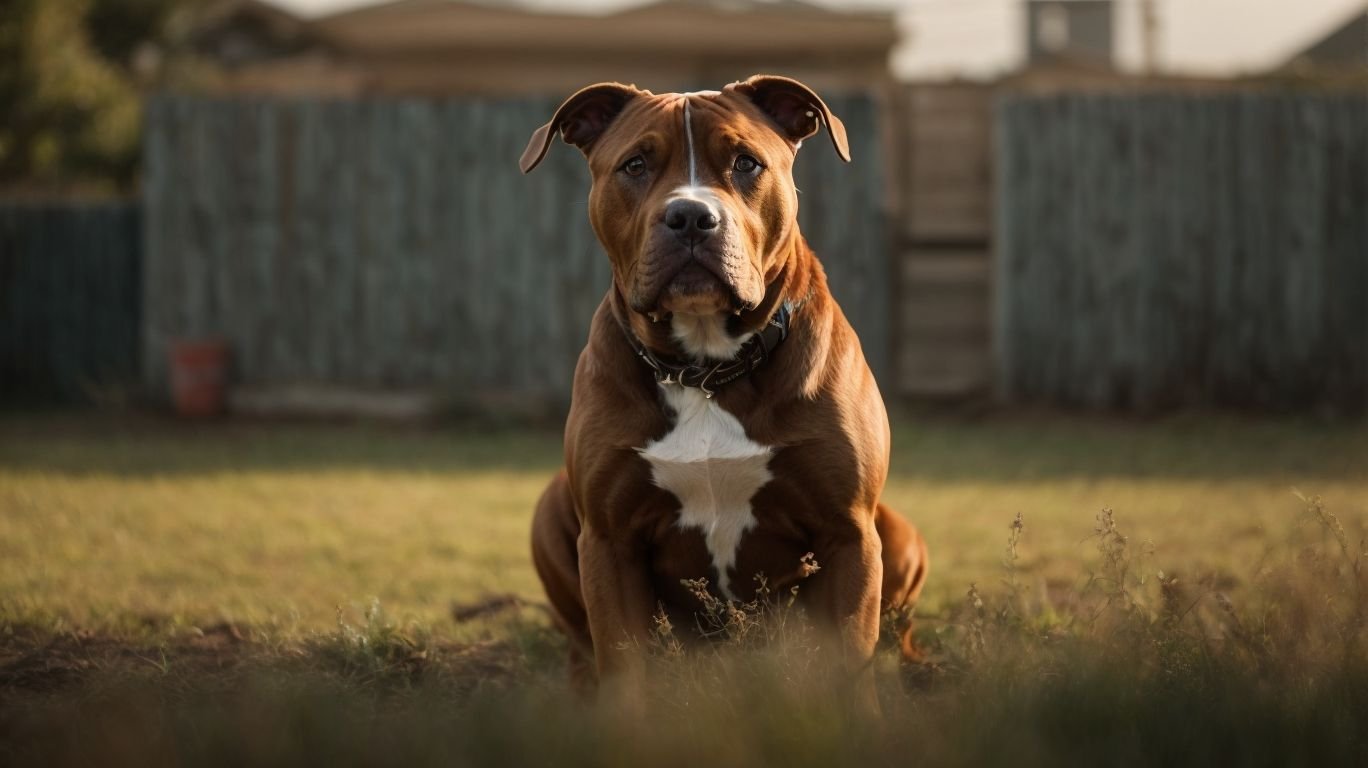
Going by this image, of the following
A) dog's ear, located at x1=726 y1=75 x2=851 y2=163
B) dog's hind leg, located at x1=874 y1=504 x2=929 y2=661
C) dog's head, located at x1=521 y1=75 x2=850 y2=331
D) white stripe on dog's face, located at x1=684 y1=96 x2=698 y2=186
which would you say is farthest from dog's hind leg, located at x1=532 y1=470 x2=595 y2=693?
dog's ear, located at x1=726 y1=75 x2=851 y2=163

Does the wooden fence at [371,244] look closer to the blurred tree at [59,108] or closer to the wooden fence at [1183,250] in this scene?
the wooden fence at [1183,250]

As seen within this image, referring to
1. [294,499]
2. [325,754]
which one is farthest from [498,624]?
[294,499]

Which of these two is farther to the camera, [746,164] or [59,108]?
[59,108]

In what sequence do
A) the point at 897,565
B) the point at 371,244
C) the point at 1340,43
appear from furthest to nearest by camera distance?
the point at 1340,43 → the point at 371,244 → the point at 897,565

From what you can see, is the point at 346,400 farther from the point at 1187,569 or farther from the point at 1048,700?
the point at 1048,700

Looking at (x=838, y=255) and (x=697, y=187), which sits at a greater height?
(x=697, y=187)

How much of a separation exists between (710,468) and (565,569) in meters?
0.73

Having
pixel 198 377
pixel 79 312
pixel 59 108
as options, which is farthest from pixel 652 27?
pixel 198 377

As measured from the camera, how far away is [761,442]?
365 cm

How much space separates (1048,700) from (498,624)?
2.61m

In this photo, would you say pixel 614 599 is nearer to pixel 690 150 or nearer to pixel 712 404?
pixel 712 404

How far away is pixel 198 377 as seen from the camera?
1154cm

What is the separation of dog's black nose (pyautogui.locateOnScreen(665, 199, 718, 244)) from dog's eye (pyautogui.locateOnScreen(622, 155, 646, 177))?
326mm

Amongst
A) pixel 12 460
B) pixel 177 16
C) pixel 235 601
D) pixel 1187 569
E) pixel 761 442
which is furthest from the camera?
pixel 177 16
